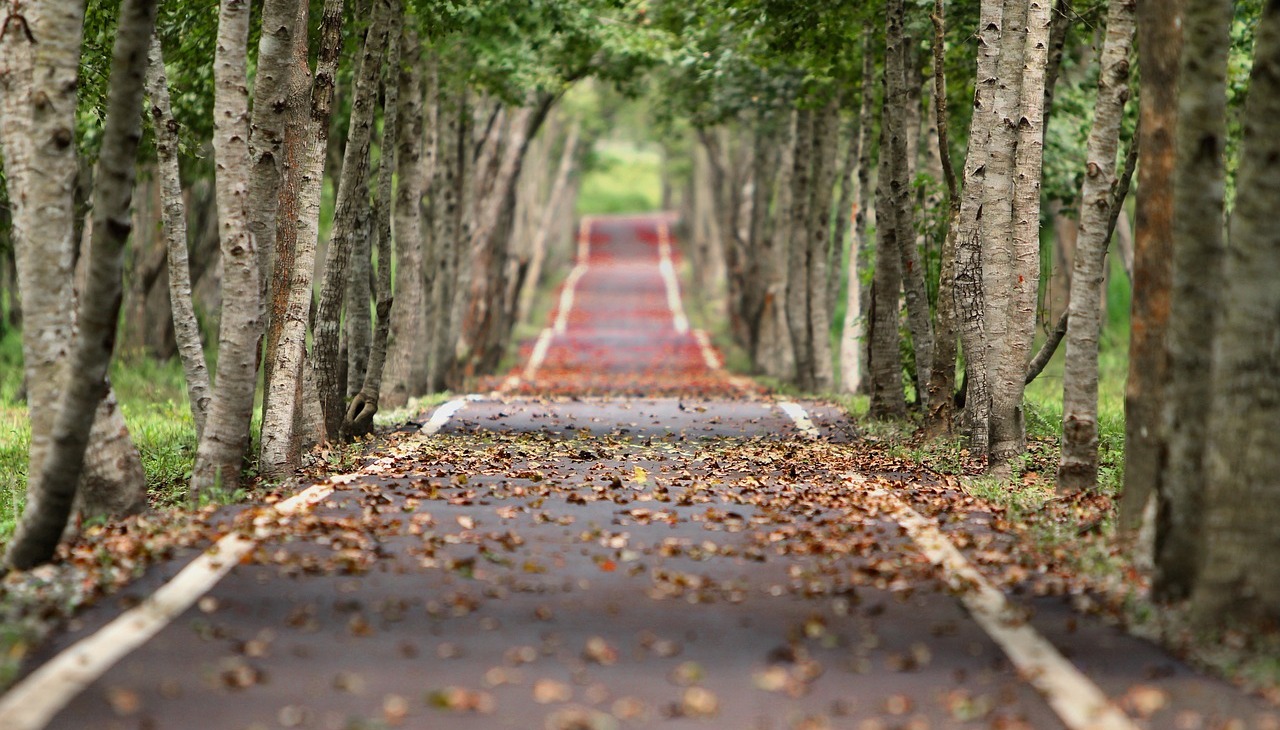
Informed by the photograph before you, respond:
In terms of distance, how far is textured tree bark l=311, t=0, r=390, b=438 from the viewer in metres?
14.5

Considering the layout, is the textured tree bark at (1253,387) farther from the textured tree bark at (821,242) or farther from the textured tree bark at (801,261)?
the textured tree bark at (801,261)

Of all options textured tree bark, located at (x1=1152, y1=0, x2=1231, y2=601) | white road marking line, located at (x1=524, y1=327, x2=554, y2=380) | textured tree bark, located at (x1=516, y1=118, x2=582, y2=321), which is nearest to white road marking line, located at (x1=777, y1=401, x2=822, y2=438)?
textured tree bark, located at (x1=1152, y1=0, x2=1231, y2=601)

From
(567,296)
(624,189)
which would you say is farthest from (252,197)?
(624,189)

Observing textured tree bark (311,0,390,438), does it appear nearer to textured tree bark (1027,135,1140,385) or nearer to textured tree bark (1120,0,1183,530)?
textured tree bark (1027,135,1140,385)

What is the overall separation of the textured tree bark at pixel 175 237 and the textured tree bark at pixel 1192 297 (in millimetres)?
8287

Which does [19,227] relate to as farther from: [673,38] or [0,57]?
[673,38]

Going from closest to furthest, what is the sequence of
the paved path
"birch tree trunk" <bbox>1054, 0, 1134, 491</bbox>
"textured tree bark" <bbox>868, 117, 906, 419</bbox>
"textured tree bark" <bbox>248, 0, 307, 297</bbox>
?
the paved path → "birch tree trunk" <bbox>1054, 0, 1134, 491</bbox> → "textured tree bark" <bbox>248, 0, 307, 297</bbox> → "textured tree bark" <bbox>868, 117, 906, 419</bbox>

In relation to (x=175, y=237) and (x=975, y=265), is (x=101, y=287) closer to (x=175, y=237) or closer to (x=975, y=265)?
(x=175, y=237)

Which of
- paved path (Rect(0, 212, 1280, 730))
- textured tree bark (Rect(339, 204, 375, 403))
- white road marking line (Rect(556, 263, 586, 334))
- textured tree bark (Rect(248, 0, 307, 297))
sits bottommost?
white road marking line (Rect(556, 263, 586, 334))

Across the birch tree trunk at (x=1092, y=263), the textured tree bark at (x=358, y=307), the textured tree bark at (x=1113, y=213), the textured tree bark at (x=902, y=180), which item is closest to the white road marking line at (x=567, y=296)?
the textured tree bark at (x=358, y=307)

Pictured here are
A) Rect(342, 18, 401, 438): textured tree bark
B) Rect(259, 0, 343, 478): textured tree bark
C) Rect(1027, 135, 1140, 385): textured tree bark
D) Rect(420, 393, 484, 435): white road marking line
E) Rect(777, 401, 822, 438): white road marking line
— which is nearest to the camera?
Rect(259, 0, 343, 478): textured tree bark

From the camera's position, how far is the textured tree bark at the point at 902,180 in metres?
15.9

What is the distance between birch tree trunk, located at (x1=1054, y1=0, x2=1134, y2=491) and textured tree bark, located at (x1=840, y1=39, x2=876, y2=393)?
8662 mm

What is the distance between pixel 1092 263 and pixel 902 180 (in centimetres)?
502
